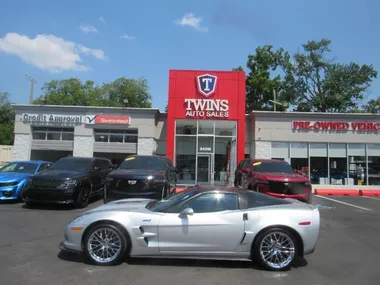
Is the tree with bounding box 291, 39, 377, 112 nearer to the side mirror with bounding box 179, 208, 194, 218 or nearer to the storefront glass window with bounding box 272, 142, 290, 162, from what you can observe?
the storefront glass window with bounding box 272, 142, 290, 162

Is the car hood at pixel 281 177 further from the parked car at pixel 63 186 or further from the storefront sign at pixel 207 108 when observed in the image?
the storefront sign at pixel 207 108

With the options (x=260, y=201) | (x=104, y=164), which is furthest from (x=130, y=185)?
(x=260, y=201)

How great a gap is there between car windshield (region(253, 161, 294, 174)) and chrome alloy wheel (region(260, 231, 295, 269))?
6.74 metres

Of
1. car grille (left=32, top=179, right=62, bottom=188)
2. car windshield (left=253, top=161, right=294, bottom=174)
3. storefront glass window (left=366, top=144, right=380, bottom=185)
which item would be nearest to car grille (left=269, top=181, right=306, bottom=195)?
car windshield (left=253, top=161, right=294, bottom=174)

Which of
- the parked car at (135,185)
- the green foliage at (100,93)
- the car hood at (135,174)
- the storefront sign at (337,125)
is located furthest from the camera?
the green foliage at (100,93)

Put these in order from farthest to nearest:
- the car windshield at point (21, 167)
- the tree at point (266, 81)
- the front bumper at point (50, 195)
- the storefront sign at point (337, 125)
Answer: the tree at point (266, 81), the storefront sign at point (337, 125), the car windshield at point (21, 167), the front bumper at point (50, 195)

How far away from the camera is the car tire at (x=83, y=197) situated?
10.6 metres

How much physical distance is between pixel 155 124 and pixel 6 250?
17332 mm

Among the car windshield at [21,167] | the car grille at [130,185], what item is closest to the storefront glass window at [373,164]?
the car grille at [130,185]

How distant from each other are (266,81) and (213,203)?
36.8 m

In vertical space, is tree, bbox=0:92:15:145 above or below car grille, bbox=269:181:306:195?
above

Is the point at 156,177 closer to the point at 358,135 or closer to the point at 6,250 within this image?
the point at 6,250

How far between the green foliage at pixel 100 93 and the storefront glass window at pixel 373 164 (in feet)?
131

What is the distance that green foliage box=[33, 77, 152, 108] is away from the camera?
5506 centimetres
